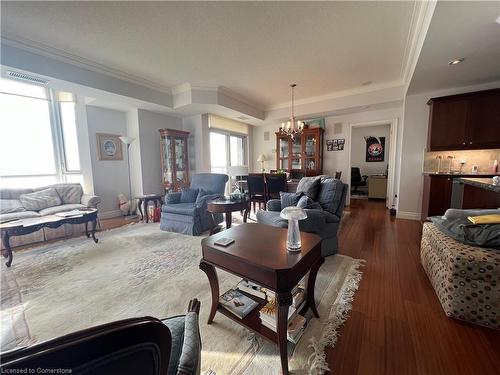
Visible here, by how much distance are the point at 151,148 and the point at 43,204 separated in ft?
6.97

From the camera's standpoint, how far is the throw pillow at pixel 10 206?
3182 millimetres

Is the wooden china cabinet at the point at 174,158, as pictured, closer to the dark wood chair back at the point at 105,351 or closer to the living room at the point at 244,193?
the living room at the point at 244,193

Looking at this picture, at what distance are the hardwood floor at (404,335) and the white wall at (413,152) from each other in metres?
2.28

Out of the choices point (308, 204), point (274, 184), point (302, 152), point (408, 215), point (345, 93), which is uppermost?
point (345, 93)

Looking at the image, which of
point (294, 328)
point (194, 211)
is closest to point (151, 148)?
point (194, 211)

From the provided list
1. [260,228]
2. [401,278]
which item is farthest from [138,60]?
[401,278]

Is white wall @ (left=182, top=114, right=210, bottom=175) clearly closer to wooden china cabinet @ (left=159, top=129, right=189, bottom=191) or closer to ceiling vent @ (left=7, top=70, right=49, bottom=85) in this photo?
wooden china cabinet @ (left=159, top=129, right=189, bottom=191)

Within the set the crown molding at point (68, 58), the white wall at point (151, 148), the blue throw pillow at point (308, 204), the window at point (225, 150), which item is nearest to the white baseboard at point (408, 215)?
the blue throw pillow at point (308, 204)

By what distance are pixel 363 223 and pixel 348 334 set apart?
2.91 metres

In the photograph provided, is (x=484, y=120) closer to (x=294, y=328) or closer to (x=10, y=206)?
(x=294, y=328)

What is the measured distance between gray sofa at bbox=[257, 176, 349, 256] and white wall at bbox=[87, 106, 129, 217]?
3.65 meters

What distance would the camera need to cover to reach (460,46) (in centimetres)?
232

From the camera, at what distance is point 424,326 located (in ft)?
4.85

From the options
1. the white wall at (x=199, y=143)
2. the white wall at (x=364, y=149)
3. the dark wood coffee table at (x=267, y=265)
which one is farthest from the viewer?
the white wall at (x=364, y=149)
